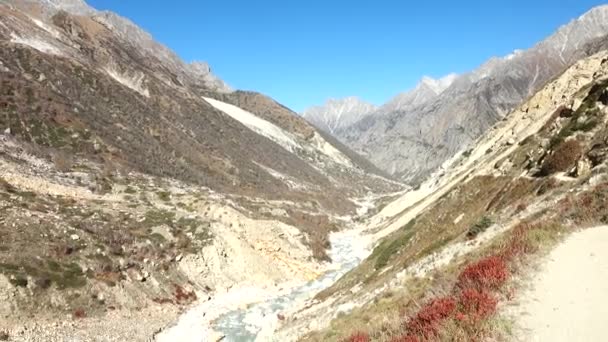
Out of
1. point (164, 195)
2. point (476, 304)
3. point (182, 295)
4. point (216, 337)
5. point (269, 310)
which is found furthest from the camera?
point (164, 195)

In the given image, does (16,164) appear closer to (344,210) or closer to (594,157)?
(594,157)

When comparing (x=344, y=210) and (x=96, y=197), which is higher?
(x=96, y=197)

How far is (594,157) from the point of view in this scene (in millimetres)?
25359

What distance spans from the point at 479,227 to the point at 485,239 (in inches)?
122

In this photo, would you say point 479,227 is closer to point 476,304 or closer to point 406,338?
point 476,304

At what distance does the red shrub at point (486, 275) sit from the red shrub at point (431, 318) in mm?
1042

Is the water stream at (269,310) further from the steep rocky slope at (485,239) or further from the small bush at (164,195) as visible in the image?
the small bush at (164,195)

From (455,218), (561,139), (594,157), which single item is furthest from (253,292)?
(594,157)

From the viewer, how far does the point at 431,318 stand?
1120 cm

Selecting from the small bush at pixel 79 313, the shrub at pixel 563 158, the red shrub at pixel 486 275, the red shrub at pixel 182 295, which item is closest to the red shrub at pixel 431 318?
the red shrub at pixel 486 275

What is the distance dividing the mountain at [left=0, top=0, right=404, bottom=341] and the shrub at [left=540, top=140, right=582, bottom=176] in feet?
103

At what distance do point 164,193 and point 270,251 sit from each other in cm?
1983

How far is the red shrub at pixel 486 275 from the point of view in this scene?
12.3m

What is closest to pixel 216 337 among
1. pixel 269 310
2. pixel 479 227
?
pixel 269 310
